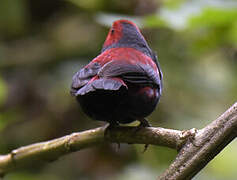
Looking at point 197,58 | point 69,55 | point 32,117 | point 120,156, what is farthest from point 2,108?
point 197,58

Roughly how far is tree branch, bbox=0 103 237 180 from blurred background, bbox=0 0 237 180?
1067 millimetres

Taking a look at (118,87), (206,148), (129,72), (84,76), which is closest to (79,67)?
(84,76)

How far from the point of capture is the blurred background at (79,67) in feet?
13.0

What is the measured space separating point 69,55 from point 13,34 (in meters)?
0.77

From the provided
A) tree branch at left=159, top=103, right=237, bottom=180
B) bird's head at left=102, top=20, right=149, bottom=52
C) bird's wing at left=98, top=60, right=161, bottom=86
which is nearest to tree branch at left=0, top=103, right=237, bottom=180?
tree branch at left=159, top=103, right=237, bottom=180

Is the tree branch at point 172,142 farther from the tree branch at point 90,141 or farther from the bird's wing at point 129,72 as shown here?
the bird's wing at point 129,72

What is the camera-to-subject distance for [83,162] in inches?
169

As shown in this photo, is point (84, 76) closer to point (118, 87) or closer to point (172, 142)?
point (118, 87)

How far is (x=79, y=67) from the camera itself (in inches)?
166

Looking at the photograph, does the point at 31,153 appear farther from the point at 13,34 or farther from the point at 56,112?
the point at 13,34

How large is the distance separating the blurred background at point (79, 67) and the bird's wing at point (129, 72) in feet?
4.35

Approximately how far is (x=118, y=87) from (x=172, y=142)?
1.12 ft

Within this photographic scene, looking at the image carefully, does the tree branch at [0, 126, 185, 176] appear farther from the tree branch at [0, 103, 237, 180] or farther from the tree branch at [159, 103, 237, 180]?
the tree branch at [159, 103, 237, 180]

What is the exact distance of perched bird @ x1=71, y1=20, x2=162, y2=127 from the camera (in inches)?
85.6
